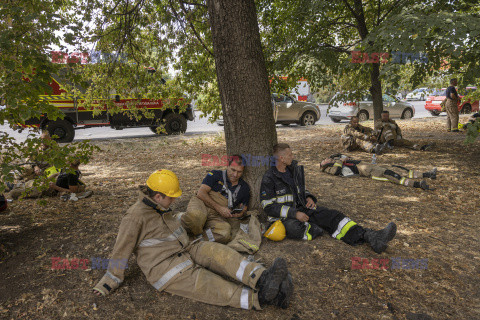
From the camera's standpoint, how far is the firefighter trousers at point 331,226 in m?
3.25

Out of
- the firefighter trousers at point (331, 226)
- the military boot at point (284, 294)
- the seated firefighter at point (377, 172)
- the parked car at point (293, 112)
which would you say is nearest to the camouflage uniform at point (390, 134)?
the seated firefighter at point (377, 172)

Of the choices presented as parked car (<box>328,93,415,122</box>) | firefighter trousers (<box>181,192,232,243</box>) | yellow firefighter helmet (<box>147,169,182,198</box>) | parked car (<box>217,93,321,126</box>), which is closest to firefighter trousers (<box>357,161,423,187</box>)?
firefighter trousers (<box>181,192,232,243</box>)

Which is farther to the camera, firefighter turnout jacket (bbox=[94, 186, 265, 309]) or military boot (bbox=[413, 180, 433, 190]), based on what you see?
military boot (bbox=[413, 180, 433, 190])

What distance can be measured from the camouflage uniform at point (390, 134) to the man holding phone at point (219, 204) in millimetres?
5691

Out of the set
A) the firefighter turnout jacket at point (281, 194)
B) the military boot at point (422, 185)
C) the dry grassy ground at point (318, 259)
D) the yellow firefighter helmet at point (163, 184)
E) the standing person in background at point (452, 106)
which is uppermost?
the standing person in background at point (452, 106)

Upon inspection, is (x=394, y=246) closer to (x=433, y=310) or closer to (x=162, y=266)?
(x=433, y=310)

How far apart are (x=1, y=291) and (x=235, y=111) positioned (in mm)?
2741

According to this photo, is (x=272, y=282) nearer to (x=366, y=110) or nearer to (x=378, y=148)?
(x=378, y=148)

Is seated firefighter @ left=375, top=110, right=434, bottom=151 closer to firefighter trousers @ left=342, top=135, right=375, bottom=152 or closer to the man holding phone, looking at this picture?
firefighter trousers @ left=342, top=135, right=375, bottom=152

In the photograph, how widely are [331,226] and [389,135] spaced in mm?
5533

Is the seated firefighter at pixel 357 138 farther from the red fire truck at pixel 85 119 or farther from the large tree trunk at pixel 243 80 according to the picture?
the red fire truck at pixel 85 119

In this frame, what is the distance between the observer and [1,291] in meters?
2.56

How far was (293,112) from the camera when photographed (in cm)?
1488

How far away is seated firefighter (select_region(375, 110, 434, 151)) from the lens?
26.1 ft
